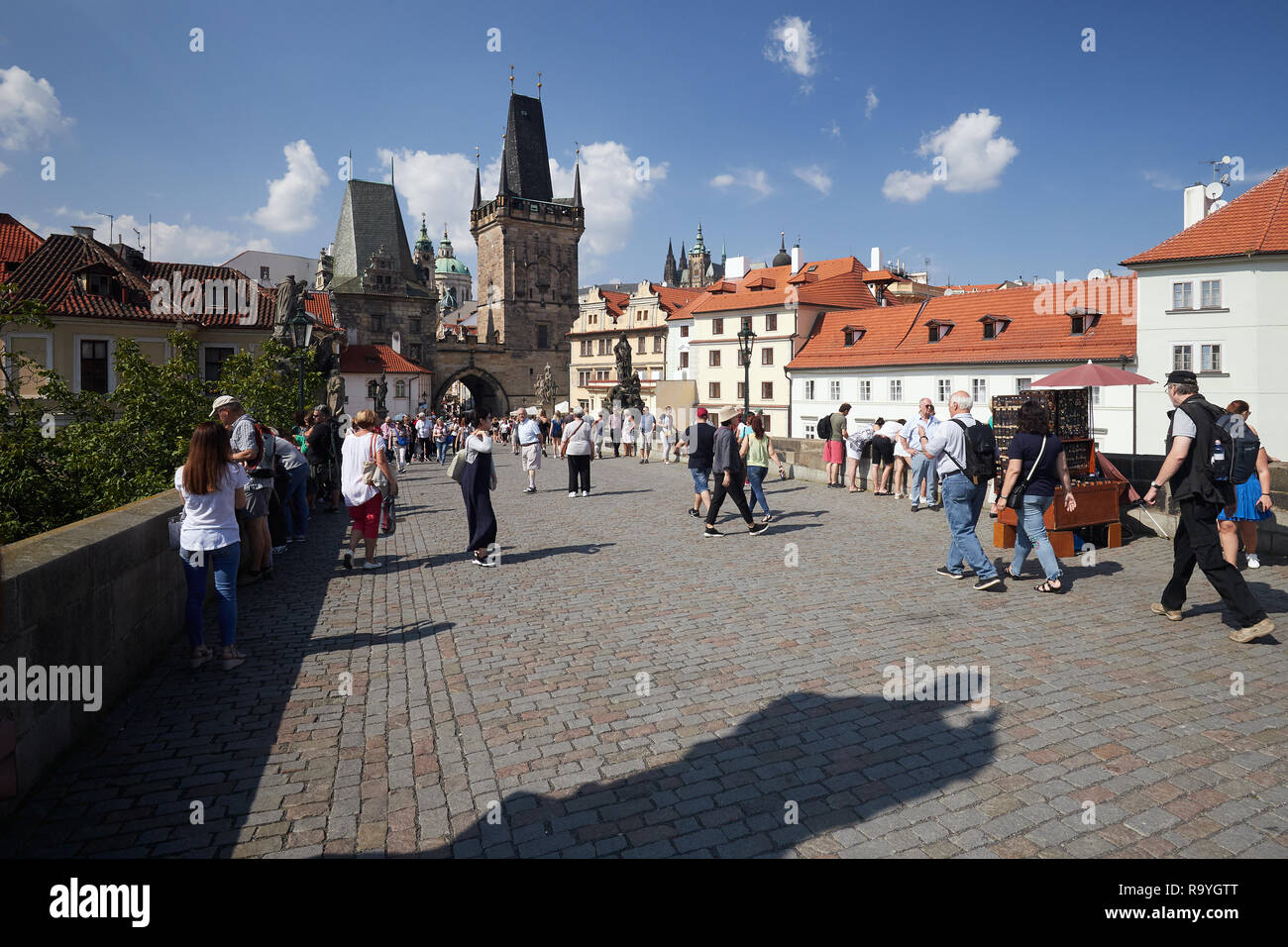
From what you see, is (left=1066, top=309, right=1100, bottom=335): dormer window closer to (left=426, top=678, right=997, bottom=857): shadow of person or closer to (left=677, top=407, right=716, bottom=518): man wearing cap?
(left=677, top=407, right=716, bottom=518): man wearing cap

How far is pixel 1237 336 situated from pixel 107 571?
38.2 m

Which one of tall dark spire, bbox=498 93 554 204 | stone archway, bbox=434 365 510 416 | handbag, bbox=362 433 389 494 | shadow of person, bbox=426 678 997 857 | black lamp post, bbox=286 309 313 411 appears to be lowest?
shadow of person, bbox=426 678 997 857

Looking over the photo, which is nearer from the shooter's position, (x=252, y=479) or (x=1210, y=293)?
(x=252, y=479)

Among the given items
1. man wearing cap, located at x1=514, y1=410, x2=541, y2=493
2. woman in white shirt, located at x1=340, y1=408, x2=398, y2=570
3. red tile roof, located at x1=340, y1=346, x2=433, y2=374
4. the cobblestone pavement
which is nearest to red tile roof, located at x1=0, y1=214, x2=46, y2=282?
red tile roof, located at x1=340, y1=346, x2=433, y2=374

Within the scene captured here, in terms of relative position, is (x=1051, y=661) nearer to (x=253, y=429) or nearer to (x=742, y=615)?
(x=742, y=615)

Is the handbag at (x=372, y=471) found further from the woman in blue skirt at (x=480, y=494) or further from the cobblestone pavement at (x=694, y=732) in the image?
the cobblestone pavement at (x=694, y=732)

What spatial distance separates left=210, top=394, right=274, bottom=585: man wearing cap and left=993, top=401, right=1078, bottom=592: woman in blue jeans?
6847 millimetres

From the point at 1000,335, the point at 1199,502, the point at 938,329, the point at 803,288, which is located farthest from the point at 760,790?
the point at 803,288

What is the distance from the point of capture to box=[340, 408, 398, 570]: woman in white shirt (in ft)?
28.1

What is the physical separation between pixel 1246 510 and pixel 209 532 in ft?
28.2

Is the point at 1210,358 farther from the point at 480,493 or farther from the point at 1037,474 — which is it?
the point at 480,493

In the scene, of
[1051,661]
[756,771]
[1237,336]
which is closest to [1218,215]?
[1237,336]

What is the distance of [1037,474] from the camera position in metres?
7.39
